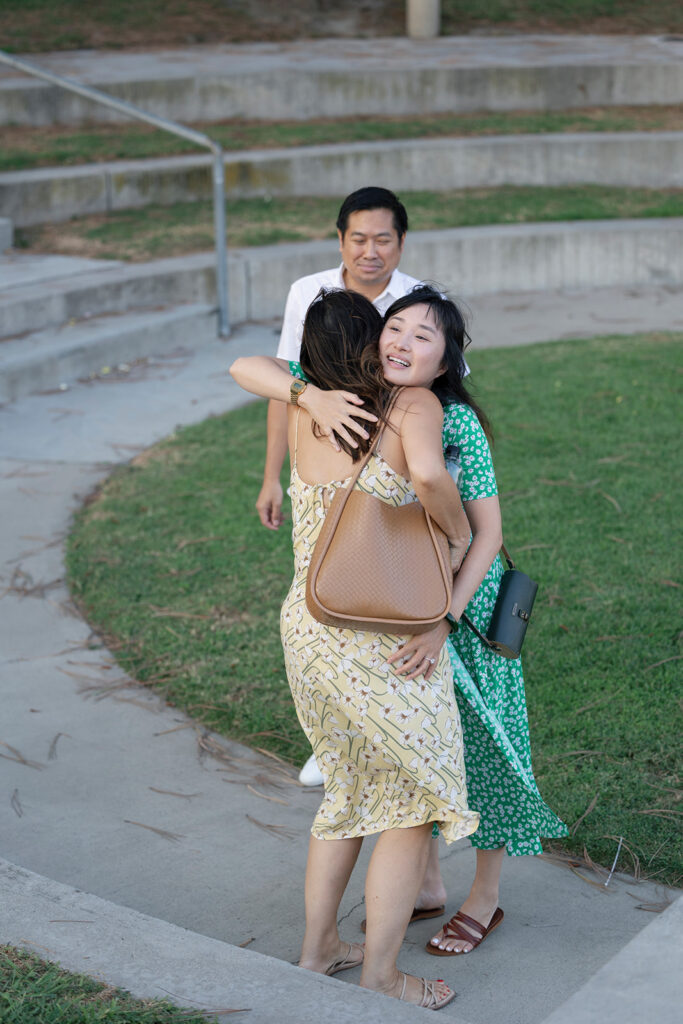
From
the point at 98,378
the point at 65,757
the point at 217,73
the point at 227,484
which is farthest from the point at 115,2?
the point at 65,757

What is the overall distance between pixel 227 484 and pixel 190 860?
8.17 feet

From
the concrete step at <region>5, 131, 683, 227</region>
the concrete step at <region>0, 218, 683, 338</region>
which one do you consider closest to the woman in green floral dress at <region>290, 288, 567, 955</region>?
the concrete step at <region>0, 218, 683, 338</region>

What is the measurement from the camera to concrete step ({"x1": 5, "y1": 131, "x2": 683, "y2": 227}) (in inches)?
326

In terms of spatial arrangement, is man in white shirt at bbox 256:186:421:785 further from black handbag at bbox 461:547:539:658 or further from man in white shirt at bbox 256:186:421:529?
black handbag at bbox 461:547:539:658

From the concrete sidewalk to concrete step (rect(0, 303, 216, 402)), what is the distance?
1.97 meters

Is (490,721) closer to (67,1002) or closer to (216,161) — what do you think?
(67,1002)

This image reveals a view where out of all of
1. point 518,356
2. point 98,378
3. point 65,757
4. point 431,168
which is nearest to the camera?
point 65,757

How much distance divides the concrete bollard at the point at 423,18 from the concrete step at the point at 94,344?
8058 mm

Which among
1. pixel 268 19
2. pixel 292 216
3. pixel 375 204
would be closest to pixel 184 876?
pixel 375 204

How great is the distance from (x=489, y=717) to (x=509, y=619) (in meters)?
0.19

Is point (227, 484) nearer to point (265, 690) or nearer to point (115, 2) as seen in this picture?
point (265, 690)

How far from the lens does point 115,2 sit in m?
13.8

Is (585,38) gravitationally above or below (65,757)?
above

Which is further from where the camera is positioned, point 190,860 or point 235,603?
point 235,603
